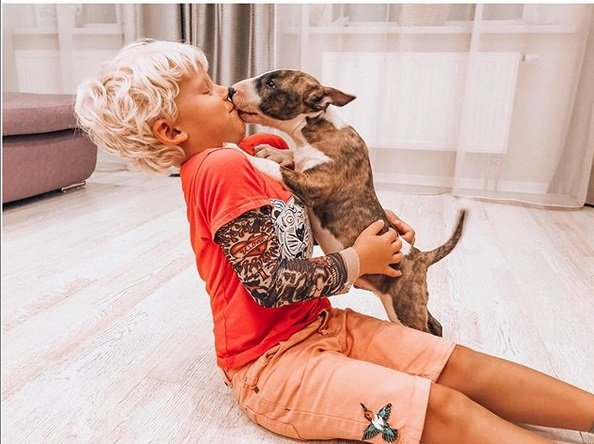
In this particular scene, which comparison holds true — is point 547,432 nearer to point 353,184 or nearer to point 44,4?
point 353,184

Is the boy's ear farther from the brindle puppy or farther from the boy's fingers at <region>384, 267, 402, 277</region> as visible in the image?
the boy's fingers at <region>384, 267, 402, 277</region>

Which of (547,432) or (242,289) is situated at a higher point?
(242,289)

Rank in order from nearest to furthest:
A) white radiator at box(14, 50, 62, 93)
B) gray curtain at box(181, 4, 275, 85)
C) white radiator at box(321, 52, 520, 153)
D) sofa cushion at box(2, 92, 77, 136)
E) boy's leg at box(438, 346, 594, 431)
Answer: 1. boy's leg at box(438, 346, 594, 431)
2. sofa cushion at box(2, 92, 77, 136)
3. white radiator at box(321, 52, 520, 153)
4. gray curtain at box(181, 4, 275, 85)
5. white radiator at box(14, 50, 62, 93)

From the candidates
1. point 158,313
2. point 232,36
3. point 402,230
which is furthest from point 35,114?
point 402,230

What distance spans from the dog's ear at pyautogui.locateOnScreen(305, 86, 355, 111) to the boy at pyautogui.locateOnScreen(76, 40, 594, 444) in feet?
0.48

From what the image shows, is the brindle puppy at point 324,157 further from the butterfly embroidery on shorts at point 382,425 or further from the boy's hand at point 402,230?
the butterfly embroidery on shorts at point 382,425

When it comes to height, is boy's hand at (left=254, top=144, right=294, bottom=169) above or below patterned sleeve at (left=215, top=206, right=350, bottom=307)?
above

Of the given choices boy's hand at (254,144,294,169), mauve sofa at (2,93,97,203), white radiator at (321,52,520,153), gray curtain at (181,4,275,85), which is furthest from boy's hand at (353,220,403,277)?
gray curtain at (181,4,275,85)

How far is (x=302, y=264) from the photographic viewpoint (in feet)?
3.03

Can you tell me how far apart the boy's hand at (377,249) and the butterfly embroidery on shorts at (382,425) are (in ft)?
0.78

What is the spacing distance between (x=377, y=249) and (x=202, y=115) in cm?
39

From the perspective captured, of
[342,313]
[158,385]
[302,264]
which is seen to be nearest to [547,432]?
[342,313]

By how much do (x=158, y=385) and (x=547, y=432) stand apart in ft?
2.48

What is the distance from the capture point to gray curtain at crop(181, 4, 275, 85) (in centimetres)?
287
